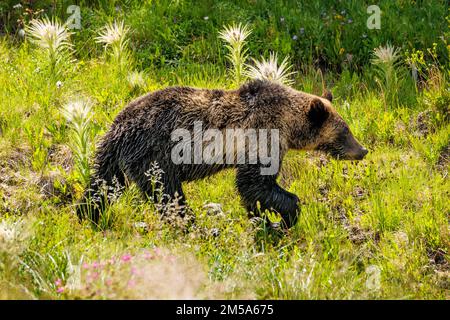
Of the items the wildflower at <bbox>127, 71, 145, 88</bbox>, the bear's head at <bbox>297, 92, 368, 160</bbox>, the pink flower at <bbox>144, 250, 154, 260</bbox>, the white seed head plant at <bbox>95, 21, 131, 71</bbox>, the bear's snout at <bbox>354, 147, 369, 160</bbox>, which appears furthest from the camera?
the wildflower at <bbox>127, 71, 145, 88</bbox>

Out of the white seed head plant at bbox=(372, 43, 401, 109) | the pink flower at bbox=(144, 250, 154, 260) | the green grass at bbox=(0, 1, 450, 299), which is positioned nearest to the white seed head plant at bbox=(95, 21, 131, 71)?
the green grass at bbox=(0, 1, 450, 299)

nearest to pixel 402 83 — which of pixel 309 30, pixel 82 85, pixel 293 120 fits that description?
pixel 309 30

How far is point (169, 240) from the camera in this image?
6711 millimetres

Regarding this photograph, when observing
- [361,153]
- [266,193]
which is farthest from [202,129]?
[361,153]

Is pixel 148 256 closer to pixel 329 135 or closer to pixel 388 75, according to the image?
pixel 329 135

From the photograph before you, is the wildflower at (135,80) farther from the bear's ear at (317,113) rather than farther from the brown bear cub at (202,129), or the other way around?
the bear's ear at (317,113)

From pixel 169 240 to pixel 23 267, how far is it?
4.56 ft

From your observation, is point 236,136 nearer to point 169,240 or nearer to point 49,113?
point 169,240

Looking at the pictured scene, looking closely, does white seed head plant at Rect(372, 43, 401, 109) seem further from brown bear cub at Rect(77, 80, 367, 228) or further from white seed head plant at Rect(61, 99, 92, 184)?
white seed head plant at Rect(61, 99, 92, 184)

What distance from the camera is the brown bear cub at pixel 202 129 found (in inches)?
285

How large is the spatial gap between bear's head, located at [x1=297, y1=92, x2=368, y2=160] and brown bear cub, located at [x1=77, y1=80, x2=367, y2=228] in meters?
0.01

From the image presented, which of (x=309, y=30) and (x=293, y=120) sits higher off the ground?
(x=309, y=30)

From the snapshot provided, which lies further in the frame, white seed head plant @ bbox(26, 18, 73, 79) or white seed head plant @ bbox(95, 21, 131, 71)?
white seed head plant @ bbox(95, 21, 131, 71)

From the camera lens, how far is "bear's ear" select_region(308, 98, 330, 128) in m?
7.57
